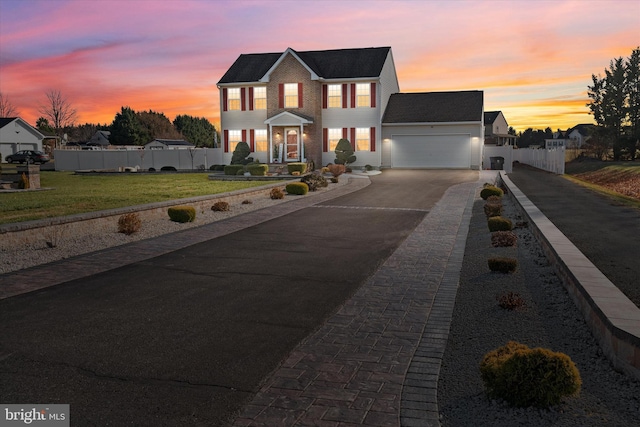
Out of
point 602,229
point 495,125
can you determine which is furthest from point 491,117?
point 602,229

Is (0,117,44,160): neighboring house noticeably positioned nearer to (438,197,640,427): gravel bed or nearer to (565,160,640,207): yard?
(565,160,640,207): yard

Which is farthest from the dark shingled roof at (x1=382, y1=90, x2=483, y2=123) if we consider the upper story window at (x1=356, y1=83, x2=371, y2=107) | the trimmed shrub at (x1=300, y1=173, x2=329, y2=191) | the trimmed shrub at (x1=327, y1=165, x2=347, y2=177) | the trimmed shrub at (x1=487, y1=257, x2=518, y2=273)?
the trimmed shrub at (x1=487, y1=257, x2=518, y2=273)

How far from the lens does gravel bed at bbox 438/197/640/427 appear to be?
4.12 meters

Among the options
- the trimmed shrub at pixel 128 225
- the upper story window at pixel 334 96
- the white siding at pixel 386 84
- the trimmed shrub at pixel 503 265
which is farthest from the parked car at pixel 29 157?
the trimmed shrub at pixel 503 265

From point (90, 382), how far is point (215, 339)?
1487 mm

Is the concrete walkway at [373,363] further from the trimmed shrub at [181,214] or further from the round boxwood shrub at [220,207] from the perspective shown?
the round boxwood shrub at [220,207]

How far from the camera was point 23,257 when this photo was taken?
396 inches

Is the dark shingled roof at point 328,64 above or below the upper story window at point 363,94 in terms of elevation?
above

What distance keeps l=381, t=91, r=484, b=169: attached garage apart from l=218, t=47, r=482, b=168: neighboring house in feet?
0.26

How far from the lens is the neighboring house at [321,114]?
3809 cm

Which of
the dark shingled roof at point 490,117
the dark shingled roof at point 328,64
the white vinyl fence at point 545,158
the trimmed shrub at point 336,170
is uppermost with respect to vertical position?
the dark shingled roof at point 328,64

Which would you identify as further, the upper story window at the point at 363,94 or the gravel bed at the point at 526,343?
the upper story window at the point at 363,94

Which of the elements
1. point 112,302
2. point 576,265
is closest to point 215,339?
point 112,302

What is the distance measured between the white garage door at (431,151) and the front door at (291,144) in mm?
7681
